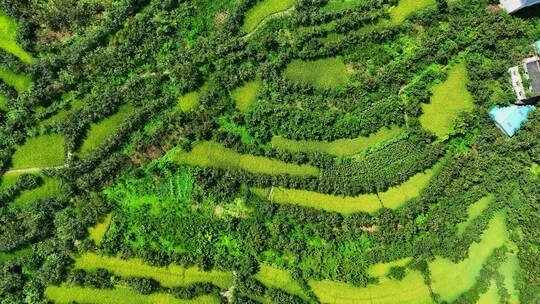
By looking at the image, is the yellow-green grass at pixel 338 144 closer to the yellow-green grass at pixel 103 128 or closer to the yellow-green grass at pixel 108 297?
the yellow-green grass at pixel 103 128

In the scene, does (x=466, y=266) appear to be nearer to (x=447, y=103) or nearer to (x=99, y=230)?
(x=447, y=103)

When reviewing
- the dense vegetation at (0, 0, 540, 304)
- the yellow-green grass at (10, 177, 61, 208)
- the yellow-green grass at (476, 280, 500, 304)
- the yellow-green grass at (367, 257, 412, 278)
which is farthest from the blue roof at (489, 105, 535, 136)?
the yellow-green grass at (10, 177, 61, 208)

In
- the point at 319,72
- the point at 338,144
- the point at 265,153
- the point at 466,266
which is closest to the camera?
the point at 265,153

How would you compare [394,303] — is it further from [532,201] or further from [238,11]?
[238,11]

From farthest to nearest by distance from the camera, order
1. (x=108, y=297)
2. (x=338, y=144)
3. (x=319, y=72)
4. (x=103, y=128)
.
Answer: (x=319, y=72)
(x=338, y=144)
(x=103, y=128)
(x=108, y=297)

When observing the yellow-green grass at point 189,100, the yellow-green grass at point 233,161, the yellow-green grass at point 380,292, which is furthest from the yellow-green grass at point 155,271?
the yellow-green grass at point 189,100

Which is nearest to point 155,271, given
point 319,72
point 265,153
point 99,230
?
point 99,230

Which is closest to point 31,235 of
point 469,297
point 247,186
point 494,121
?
point 247,186
